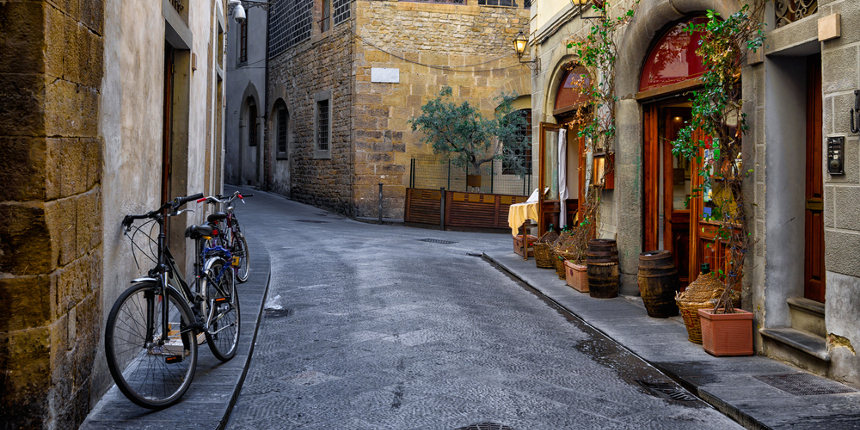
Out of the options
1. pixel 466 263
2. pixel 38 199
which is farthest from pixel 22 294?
pixel 466 263

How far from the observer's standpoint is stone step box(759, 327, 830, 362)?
189 inches

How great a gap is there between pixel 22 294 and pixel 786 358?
4743 mm

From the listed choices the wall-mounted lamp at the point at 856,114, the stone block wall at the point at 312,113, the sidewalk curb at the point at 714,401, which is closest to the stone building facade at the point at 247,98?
the stone block wall at the point at 312,113

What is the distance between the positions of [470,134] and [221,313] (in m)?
14.1

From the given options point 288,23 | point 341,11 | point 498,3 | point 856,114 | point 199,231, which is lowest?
point 199,231

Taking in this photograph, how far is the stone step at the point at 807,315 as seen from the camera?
513 centimetres

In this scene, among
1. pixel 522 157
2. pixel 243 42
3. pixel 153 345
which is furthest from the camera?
pixel 243 42

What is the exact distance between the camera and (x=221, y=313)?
505 cm

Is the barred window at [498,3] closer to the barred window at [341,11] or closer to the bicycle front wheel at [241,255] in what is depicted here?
the barred window at [341,11]

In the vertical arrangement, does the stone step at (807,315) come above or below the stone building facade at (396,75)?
below

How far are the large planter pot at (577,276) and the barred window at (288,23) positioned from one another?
1595 cm

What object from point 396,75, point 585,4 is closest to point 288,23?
point 396,75

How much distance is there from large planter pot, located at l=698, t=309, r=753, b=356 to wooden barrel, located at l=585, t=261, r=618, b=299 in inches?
98.7

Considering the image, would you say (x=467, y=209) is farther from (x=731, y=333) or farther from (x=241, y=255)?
(x=731, y=333)
